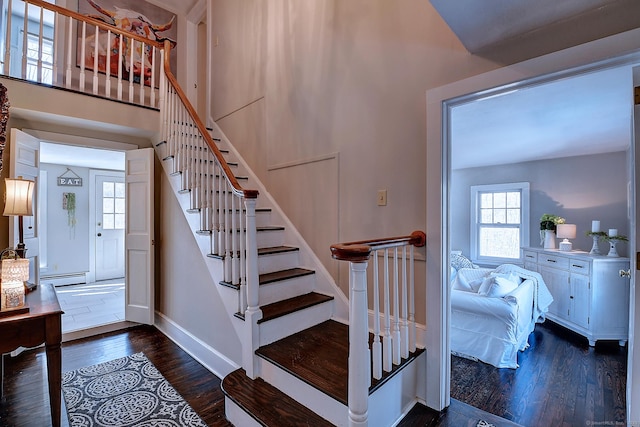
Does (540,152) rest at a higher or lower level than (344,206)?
higher

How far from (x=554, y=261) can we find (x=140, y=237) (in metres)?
5.54

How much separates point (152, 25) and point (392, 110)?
14.4 ft

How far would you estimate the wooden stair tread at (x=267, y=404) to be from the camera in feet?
5.16

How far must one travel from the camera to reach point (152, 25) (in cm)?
438

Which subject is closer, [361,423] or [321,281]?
[361,423]

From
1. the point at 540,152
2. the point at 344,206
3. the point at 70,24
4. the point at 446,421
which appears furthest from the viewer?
the point at 540,152

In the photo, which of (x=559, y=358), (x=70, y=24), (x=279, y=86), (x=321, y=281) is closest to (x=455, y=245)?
(x=559, y=358)

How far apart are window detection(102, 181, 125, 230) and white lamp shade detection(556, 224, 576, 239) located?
801 cm

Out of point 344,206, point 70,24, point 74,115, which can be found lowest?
point 344,206

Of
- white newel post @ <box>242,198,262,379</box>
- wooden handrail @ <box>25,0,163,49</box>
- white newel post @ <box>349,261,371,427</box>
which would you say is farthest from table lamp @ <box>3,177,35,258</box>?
white newel post @ <box>349,261,371,427</box>

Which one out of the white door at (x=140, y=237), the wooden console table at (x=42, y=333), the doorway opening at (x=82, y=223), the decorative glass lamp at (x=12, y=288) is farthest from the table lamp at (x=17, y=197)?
the doorway opening at (x=82, y=223)

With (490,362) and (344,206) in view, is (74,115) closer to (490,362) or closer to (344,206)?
(344,206)

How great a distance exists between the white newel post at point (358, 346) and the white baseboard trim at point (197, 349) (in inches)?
48.9

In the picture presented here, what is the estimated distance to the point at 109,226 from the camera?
6.02 meters
